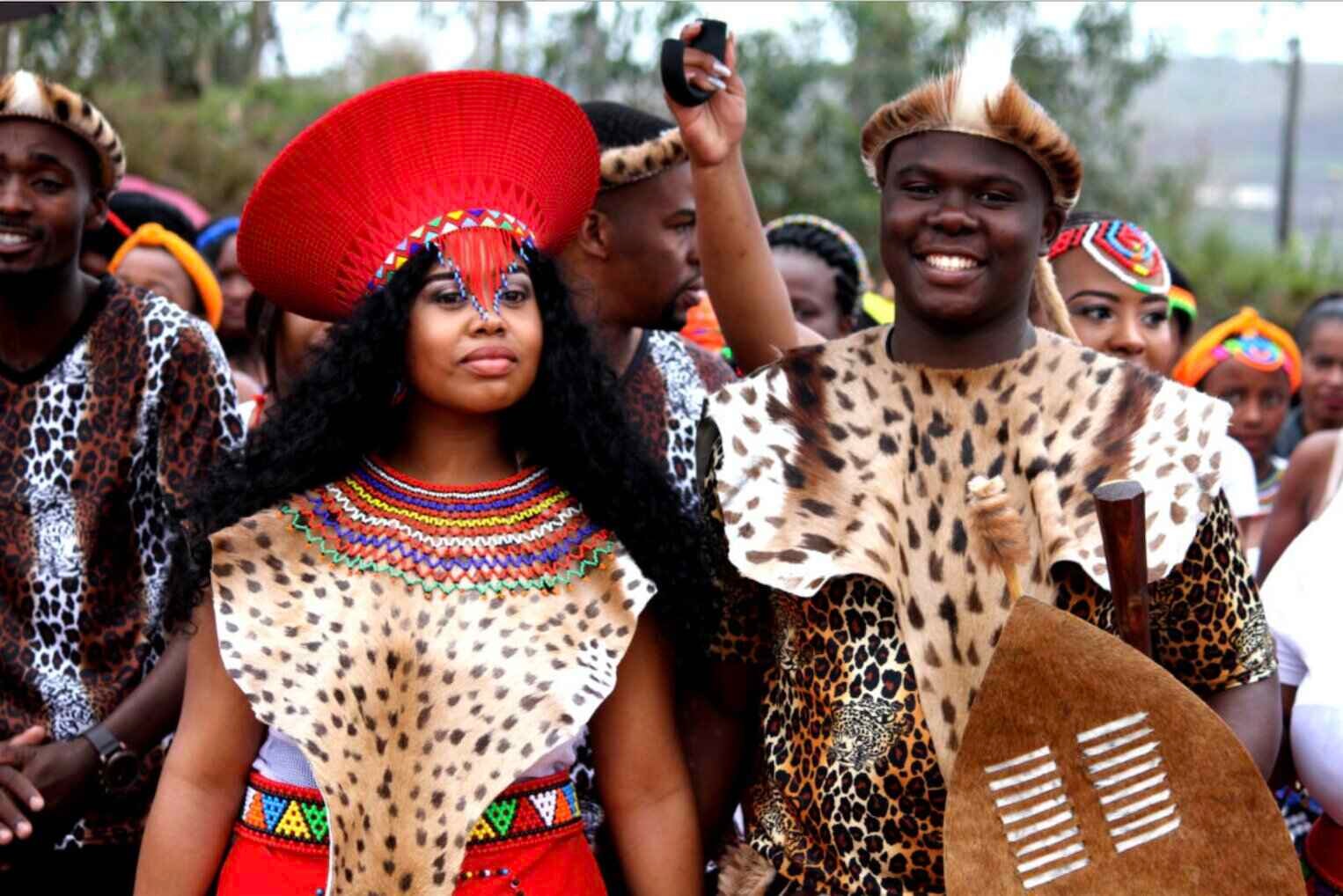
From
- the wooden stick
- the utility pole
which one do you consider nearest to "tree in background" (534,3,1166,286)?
the utility pole

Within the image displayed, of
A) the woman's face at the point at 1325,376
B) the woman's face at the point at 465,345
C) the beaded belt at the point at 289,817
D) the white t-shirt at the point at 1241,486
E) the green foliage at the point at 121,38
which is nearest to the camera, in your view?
the beaded belt at the point at 289,817

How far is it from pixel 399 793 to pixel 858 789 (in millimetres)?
833

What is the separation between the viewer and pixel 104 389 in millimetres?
4152

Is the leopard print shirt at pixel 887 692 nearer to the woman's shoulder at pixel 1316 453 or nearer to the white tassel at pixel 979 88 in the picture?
the white tassel at pixel 979 88

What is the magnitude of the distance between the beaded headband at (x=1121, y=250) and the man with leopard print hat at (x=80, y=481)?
97.2 inches

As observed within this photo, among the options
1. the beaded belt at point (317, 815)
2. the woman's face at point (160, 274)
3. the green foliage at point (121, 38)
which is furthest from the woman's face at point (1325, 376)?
the green foliage at point (121, 38)

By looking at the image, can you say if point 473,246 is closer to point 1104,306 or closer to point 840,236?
point 1104,306

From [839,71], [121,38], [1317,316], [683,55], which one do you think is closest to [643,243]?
[683,55]

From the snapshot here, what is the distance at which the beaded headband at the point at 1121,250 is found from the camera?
4926 millimetres

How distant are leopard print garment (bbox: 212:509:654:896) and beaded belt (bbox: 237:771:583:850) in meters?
0.09

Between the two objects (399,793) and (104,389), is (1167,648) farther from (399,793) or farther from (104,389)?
(104,389)

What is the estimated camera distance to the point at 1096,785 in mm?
2654

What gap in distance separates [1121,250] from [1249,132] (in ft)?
141

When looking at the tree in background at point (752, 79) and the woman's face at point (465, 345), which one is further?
the tree in background at point (752, 79)
